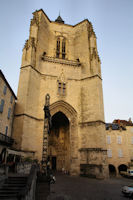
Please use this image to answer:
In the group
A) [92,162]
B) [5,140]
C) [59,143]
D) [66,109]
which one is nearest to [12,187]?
[5,140]

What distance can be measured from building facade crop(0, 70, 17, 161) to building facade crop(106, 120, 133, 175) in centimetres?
1551

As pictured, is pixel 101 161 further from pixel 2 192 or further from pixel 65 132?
pixel 2 192

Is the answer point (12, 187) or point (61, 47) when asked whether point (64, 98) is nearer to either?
point (61, 47)

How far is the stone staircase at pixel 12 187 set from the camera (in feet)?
18.3

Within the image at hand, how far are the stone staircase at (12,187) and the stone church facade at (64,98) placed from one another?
7.26 metres

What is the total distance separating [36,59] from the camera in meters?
19.0

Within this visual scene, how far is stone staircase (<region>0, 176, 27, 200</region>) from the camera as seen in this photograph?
5577 millimetres

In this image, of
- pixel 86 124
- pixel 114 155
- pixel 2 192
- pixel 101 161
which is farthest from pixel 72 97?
pixel 2 192

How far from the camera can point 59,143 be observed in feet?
68.2

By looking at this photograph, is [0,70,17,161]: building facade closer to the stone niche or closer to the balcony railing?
the balcony railing

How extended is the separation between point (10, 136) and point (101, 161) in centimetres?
921

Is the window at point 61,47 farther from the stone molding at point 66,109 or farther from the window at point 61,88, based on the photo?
the stone molding at point 66,109

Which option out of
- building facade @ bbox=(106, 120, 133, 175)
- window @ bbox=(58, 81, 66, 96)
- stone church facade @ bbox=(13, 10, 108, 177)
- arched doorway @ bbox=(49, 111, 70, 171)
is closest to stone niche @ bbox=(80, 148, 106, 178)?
stone church facade @ bbox=(13, 10, 108, 177)

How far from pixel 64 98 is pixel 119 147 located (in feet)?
39.2
